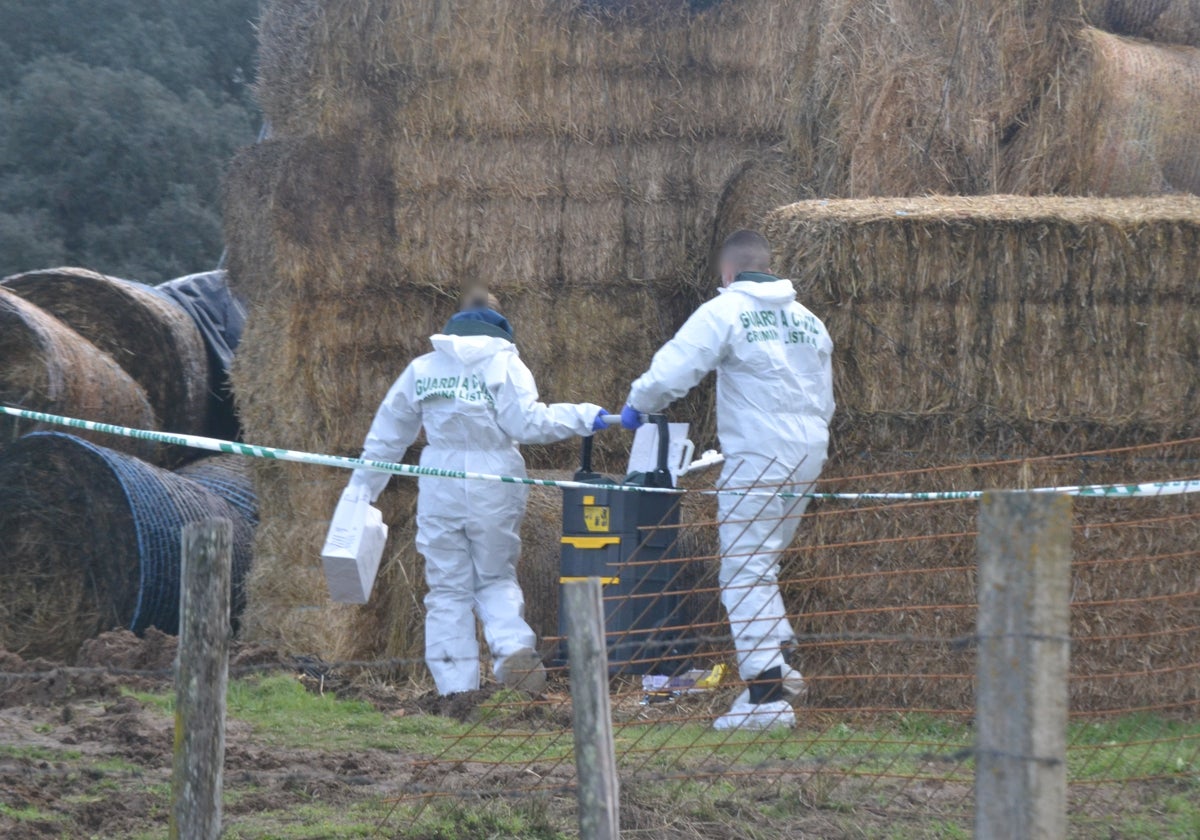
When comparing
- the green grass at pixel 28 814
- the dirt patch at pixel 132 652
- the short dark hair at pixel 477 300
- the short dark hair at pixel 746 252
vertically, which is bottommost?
the dirt patch at pixel 132 652

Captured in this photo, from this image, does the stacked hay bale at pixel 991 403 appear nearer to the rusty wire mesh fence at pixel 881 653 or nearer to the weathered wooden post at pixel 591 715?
the rusty wire mesh fence at pixel 881 653

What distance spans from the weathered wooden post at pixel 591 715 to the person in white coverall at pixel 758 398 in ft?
9.68

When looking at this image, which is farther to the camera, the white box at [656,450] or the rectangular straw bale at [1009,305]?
the white box at [656,450]

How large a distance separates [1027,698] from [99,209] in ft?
64.7

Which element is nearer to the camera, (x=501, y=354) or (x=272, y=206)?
(x=501, y=354)

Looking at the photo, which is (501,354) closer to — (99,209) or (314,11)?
(314,11)

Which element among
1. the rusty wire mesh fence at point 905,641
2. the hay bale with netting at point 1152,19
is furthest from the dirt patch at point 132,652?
the hay bale with netting at point 1152,19

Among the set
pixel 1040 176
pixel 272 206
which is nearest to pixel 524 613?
pixel 272 206

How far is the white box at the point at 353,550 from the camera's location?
707cm

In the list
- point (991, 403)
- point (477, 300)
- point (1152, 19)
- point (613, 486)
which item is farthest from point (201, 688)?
point (1152, 19)

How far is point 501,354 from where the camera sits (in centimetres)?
748

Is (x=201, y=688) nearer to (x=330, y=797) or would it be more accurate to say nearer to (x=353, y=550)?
(x=330, y=797)

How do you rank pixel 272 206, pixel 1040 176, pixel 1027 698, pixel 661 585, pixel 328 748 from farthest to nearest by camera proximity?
pixel 272 206, pixel 1040 176, pixel 661 585, pixel 328 748, pixel 1027 698

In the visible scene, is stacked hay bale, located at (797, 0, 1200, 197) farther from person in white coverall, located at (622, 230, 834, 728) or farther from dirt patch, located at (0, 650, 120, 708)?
dirt patch, located at (0, 650, 120, 708)
